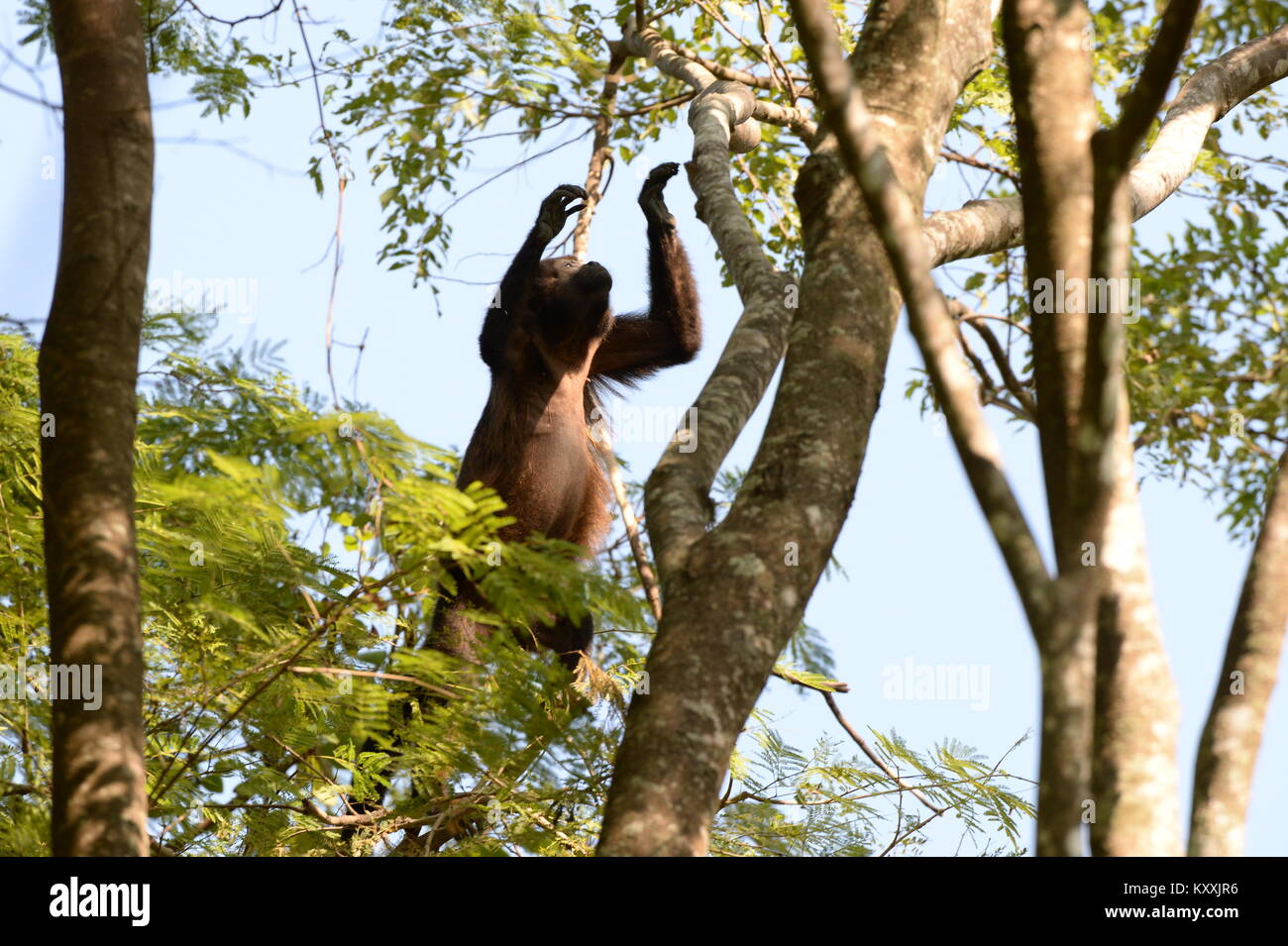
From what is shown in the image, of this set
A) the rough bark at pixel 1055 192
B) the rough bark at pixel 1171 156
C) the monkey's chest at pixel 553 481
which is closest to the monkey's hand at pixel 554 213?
the monkey's chest at pixel 553 481

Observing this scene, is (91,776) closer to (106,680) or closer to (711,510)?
(106,680)

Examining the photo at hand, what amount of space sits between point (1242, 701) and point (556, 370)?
18.1 feet

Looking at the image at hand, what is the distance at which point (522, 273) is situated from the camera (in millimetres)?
7055

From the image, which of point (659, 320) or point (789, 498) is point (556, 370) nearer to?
point (659, 320)

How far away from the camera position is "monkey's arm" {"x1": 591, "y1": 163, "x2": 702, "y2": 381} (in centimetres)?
719

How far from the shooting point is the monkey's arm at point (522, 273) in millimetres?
6719

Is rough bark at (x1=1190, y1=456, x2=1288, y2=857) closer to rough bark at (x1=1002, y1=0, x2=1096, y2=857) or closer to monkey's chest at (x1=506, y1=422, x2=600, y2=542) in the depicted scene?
rough bark at (x1=1002, y1=0, x2=1096, y2=857)

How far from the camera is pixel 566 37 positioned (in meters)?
7.33

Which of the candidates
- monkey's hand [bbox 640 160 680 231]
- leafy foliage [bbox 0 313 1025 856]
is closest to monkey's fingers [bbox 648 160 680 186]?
monkey's hand [bbox 640 160 680 231]

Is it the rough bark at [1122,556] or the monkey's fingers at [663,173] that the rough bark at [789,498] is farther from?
the monkey's fingers at [663,173]

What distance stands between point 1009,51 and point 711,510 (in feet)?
4.18

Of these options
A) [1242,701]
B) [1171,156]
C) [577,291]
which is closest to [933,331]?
[1242,701]

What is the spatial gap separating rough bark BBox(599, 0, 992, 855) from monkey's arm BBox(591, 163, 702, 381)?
3.71 metres
